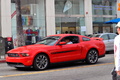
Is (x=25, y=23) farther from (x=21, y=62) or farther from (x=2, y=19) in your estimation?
(x=21, y=62)

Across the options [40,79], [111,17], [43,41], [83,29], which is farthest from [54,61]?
[111,17]

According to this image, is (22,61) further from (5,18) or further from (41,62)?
(5,18)

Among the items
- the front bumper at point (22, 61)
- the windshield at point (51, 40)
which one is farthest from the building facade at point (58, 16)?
the front bumper at point (22, 61)

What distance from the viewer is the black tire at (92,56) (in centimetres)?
1122

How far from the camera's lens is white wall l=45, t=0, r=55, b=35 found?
22.9 meters

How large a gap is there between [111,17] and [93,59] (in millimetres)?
16728

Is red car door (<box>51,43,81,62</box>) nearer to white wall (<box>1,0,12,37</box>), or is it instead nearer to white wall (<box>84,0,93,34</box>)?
white wall (<box>1,0,12,37</box>)

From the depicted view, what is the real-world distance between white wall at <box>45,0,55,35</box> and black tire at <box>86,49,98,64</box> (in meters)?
11.8

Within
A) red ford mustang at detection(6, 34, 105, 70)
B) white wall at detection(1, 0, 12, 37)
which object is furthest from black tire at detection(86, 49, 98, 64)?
white wall at detection(1, 0, 12, 37)

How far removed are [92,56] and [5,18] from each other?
1148 cm

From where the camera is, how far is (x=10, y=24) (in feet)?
68.3

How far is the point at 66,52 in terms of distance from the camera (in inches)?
407

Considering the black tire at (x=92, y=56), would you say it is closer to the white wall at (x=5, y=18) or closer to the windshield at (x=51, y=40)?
the windshield at (x=51, y=40)

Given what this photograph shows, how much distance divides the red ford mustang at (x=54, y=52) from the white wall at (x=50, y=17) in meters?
11.6
